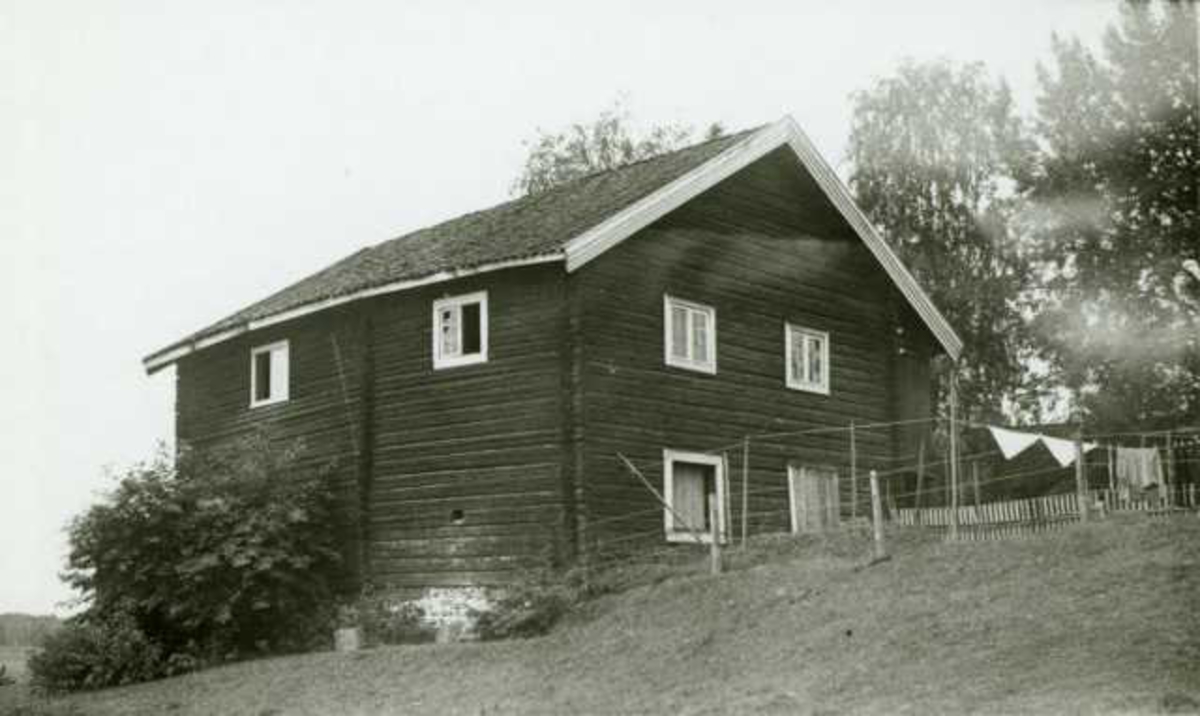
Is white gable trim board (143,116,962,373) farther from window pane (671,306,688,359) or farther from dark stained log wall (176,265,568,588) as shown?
window pane (671,306,688,359)

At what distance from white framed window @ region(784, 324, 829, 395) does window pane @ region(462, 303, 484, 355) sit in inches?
245

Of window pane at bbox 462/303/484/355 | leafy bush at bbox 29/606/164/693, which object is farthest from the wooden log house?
leafy bush at bbox 29/606/164/693

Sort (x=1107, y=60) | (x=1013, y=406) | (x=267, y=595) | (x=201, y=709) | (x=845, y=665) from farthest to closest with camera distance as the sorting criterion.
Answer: (x=1013, y=406)
(x=1107, y=60)
(x=267, y=595)
(x=201, y=709)
(x=845, y=665)

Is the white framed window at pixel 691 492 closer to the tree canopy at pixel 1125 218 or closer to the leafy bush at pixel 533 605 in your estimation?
the leafy bush at pixel 533 605

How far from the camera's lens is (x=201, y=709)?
2100cm

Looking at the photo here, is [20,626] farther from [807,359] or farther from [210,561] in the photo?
[807,359]

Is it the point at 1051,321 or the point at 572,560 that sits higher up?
the point at 1051,321

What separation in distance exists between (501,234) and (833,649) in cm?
1210

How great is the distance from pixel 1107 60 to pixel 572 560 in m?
22.6

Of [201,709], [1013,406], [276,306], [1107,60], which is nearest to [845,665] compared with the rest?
[201,709]

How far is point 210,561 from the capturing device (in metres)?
24.8

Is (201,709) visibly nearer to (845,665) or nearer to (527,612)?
(527,612)

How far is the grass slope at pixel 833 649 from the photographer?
14.6 meters

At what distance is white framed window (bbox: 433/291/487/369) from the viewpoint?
83.1ft
